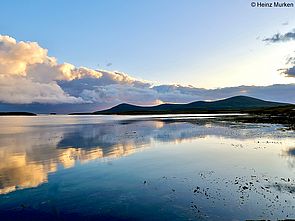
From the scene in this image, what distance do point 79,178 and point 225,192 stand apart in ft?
41.6

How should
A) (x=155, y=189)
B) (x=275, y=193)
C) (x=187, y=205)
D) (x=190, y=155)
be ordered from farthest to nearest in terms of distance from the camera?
(x=190, y=155) < (x=155, y=189) < (x=275, y=193) < (x=187, y=205)

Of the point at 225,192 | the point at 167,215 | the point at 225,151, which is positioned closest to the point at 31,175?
the point at 167,215

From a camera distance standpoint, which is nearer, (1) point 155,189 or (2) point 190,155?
(1) point 155,189

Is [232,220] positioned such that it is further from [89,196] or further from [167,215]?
[89,196]

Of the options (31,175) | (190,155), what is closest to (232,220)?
(31,175)

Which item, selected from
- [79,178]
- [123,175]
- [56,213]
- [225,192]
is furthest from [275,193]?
[79,178]

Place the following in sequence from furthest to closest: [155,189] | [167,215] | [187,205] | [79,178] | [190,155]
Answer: [190,155], [79,178], [155,189], [187,205], [167,215]

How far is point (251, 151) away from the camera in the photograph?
1419 inches

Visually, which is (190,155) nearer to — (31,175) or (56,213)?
(31,175)

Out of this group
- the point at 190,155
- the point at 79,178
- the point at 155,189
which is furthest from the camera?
the point at 190,155

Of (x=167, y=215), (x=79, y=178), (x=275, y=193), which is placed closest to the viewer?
(x=167, y=215)

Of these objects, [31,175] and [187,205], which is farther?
[31,175]

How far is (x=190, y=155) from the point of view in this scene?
34.9 m

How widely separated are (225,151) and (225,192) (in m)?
19.0
